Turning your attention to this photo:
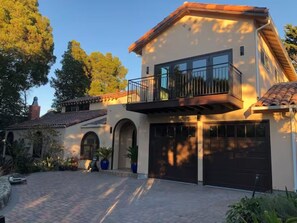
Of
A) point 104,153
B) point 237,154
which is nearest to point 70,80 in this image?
point 104,153

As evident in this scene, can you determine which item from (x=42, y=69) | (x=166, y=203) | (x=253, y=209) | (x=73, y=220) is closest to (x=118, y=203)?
(x=166, y=203)

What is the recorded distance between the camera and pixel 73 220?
658 cm

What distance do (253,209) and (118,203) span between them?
4559mm

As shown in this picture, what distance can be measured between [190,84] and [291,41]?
1936 cm

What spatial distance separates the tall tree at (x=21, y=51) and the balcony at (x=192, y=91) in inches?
487

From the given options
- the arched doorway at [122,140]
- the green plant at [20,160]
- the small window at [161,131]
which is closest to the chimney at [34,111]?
the green plant at [20,160]

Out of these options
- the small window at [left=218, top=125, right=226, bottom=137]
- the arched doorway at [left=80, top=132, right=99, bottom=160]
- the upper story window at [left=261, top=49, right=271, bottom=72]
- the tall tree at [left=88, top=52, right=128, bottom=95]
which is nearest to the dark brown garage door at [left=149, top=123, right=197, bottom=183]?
the small window at [left=218, top=125, right=226, bottom=137]

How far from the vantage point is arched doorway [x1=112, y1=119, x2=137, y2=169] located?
1655 cm

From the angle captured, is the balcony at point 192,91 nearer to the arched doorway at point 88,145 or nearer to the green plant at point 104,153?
the green plant at point 104,153

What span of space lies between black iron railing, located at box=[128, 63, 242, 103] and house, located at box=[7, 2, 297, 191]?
0.04m

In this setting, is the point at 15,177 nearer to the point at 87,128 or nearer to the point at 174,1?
the point at 87,128

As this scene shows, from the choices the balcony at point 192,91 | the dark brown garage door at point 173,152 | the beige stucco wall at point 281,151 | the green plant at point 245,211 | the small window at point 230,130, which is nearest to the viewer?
the green plant at point 245,211

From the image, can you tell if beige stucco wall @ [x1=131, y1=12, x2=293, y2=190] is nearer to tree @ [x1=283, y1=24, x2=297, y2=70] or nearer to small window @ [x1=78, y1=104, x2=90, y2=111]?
small window @ [x1=78, y1=104, x2=90, y2=111]

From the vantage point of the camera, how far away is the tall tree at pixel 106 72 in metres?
35.2
